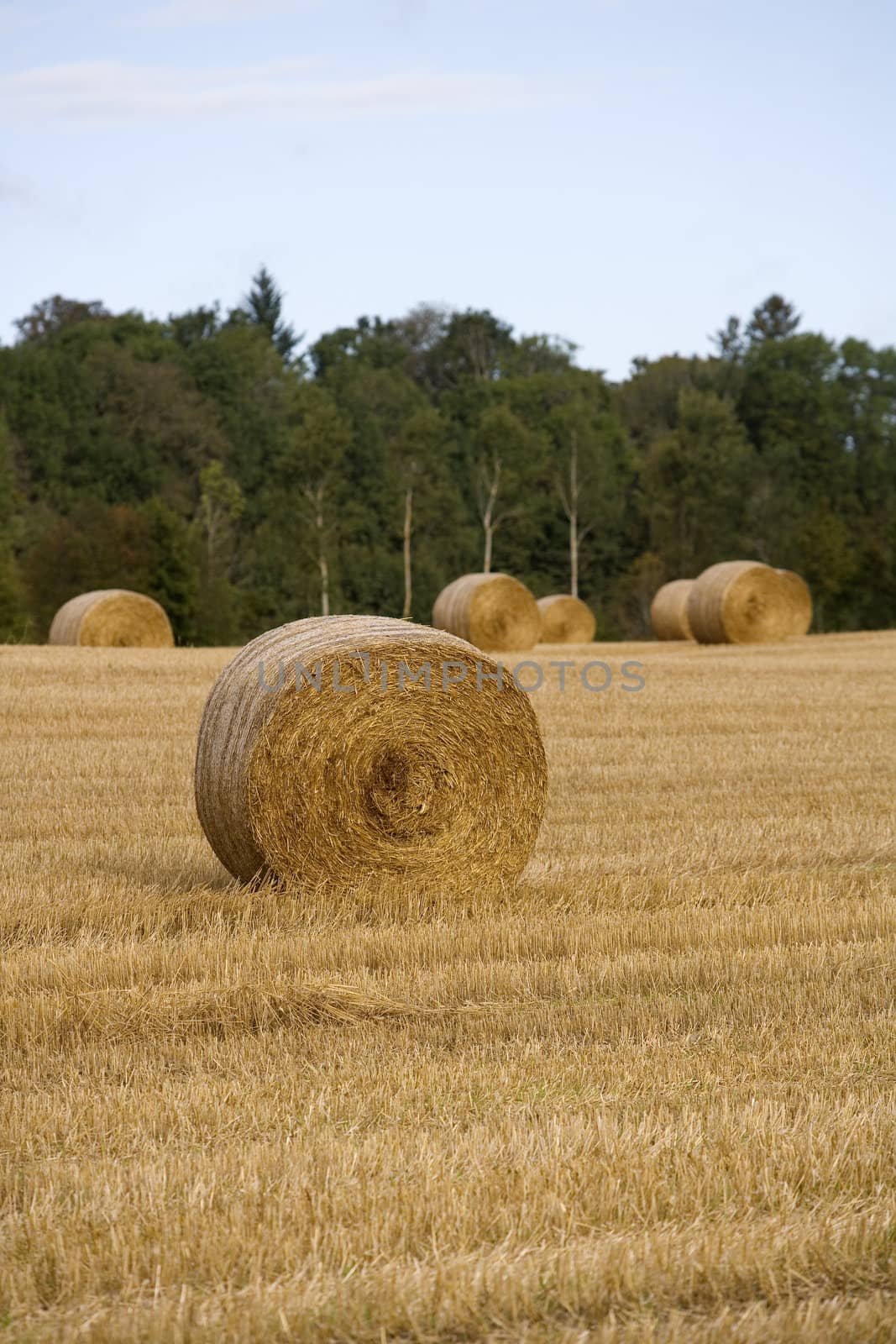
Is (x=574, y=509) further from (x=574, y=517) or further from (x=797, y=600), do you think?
(x=797, y=600)

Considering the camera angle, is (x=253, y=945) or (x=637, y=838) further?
(x=637, y=838)

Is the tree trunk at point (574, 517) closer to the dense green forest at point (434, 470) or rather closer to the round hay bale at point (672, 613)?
the dense green forest at point (434, 470)

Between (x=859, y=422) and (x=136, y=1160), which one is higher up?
(x=859, y=422)

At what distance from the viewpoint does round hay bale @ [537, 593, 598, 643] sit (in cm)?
3753

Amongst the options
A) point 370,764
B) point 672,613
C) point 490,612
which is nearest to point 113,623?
point 490,612

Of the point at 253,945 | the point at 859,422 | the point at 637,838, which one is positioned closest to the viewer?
the point at 253,945

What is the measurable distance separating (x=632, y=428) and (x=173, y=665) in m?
55.3

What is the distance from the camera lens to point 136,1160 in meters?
4.10

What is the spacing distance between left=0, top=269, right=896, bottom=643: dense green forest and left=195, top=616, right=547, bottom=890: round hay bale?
126 ft

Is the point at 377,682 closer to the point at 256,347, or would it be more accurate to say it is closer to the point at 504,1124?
the point at 504,1124

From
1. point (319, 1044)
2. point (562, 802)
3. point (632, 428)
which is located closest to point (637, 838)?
point (562, 802)

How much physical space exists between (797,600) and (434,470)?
31367mm

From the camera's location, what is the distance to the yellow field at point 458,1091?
11.2 ft

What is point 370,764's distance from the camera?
820cm
